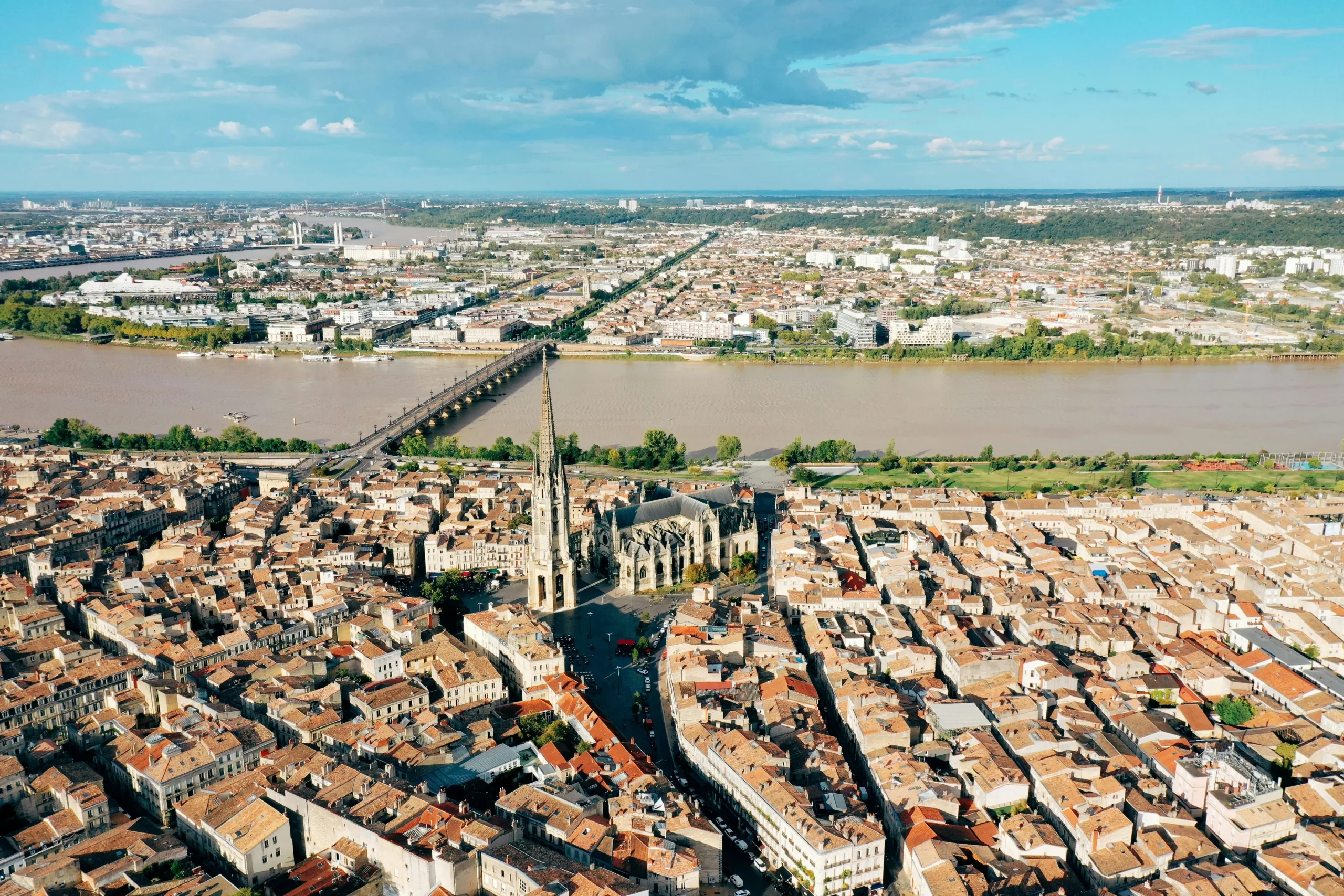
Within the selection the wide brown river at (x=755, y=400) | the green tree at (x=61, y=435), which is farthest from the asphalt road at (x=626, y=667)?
the green tree at (x=61, y=435)

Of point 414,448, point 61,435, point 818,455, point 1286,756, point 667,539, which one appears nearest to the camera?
point 1286,756

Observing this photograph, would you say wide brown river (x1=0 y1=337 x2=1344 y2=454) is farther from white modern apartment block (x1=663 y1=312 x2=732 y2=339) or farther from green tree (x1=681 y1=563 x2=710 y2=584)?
green tree (x1=681 y1=563 x2=710 y2=584)

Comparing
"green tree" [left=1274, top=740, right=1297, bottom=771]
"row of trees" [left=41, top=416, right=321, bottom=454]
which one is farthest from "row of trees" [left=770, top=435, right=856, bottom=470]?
"green tree" [left=1274, top=740, right=1297, bottom=771]

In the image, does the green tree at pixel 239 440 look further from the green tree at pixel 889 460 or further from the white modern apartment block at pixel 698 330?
the white modern apartment block at pixel 698 330

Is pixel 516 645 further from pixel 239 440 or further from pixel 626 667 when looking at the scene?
pixel 239 440

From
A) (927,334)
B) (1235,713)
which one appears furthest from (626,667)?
(927,334)

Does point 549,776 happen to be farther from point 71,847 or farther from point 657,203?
point 657,203

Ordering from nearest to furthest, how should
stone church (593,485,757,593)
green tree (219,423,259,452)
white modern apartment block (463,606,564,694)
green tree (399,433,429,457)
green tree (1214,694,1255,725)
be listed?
green tree (1214,694,1255,725) → white modern apartment block (463,606,564,694) → stone church (593,485,757,593) → green tree (399,433,429,457) → green tree (219,423,259,452)
